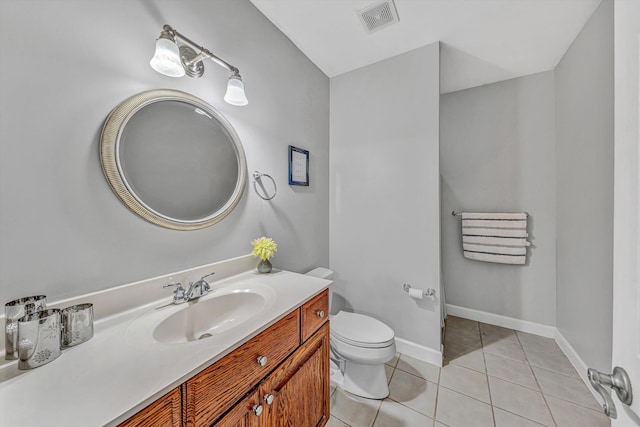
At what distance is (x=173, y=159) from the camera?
105cm

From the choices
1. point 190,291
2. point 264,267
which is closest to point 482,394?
point 264,267

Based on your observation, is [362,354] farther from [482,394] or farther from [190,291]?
[190,291]

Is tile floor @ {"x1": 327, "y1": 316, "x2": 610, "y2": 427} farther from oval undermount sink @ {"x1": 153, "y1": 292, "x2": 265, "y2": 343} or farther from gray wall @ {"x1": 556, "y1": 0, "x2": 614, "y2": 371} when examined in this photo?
oval undermount sink @ {"x1": 153, "y1": 292, "x2": 265, "y2": 343}

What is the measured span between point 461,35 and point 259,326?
2323 millimetres

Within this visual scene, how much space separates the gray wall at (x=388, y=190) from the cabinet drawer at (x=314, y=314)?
962 mm

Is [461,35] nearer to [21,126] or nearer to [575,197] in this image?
[575,197]

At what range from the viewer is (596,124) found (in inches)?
57.1

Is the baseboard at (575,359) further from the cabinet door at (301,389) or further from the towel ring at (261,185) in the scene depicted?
the towel ring at (261,185)

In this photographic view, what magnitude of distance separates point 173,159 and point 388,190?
156cm

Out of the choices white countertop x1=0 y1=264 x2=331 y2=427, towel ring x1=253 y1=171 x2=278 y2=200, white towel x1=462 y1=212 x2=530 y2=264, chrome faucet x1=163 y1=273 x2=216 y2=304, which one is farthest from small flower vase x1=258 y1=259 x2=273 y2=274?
white towel x1=462 y1=212 x2=530 y2=264


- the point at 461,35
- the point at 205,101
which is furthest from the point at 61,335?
the point at 461,35

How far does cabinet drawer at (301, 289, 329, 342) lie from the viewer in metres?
1.03

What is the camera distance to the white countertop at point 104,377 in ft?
1.45

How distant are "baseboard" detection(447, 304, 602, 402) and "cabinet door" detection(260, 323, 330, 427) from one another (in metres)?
1.82
